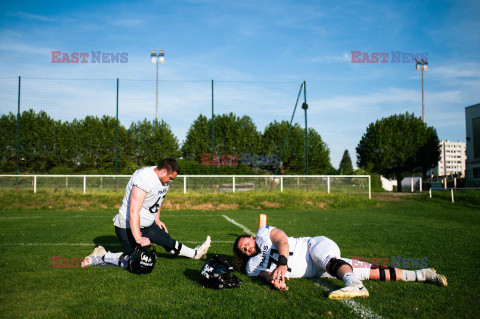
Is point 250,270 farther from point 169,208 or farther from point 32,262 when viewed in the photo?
point 169,208

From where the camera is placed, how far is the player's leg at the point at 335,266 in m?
3.40

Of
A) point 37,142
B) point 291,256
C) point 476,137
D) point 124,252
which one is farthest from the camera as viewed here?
point 476,137

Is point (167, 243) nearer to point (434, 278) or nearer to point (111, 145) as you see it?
point (434, 278)

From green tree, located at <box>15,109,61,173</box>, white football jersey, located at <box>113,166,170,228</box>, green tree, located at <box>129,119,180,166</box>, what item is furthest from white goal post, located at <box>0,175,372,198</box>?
white football jersey, located at <box>113,166,170,228</box>

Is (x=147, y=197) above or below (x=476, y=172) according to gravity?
below

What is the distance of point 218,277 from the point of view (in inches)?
157

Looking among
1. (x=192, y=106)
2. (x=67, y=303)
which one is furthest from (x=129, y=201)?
(x=192, y=106)

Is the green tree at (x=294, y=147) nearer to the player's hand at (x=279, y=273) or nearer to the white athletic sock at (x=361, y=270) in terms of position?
the white athletic sock at (x=361, y=270)

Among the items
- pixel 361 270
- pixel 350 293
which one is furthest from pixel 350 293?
pixel 361 270

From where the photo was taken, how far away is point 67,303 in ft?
11.5

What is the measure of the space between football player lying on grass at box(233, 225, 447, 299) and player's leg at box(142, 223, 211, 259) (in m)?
1.37

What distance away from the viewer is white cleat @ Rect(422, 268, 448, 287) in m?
3.89

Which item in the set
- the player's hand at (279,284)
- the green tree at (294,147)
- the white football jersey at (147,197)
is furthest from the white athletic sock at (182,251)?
the green tree at (294,147)

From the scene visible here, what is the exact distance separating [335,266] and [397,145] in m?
45.2
